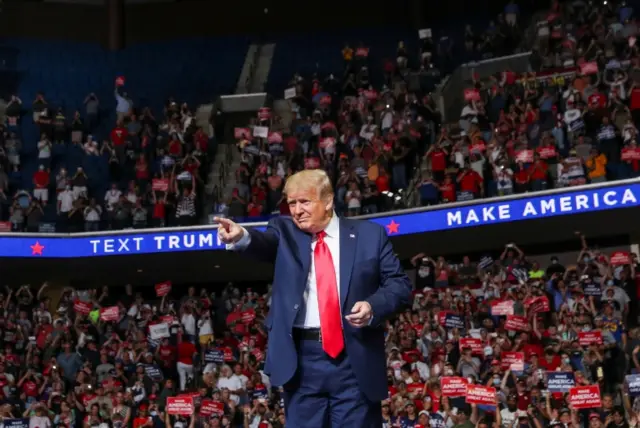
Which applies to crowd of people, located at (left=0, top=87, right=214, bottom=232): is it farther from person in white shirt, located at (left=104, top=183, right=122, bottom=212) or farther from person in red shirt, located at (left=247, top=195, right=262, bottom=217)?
person in red shirt, located at (left=247, top=195, right=262, bottom=217)

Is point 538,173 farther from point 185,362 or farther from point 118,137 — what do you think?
point 118,137

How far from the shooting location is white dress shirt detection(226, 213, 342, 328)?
4.17 meters

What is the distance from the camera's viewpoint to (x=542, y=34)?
73.8ft

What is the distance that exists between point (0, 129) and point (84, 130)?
1.83 metres

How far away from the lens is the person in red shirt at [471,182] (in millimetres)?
18438

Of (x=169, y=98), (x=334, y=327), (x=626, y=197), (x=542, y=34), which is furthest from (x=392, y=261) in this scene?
(x=169, y=98)

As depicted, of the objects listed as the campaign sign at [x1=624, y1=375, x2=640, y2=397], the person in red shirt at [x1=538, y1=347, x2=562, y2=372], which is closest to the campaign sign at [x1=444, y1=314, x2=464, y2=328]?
the person in red shirt at [x1=538, y1=347, x2=562, y2=372]

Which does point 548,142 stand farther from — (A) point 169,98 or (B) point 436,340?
(A) point 169,98

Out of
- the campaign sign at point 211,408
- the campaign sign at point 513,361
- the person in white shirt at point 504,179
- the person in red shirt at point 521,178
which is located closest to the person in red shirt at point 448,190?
the person in white shirt at point 504,179

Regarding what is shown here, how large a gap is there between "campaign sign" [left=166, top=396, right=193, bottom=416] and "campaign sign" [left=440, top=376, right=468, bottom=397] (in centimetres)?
388

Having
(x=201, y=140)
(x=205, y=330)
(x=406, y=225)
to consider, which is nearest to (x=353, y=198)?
(x=406, y=225)

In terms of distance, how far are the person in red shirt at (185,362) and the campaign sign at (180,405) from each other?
249 cm

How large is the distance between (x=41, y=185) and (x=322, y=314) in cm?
1811

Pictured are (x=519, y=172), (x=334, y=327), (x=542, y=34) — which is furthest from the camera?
(x=542, y=34)
